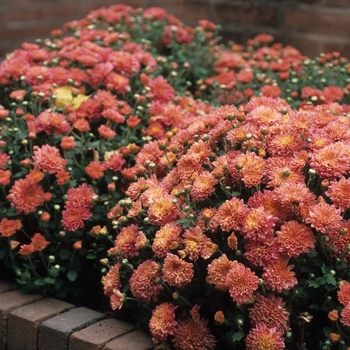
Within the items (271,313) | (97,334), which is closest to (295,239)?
(271,313)

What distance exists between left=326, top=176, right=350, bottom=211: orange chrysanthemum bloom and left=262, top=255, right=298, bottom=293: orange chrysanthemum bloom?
197mm

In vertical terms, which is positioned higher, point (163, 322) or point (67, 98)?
point (67, 98)

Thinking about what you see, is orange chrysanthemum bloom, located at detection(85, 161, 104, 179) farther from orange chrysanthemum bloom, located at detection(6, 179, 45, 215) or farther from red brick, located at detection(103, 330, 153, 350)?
red brick, located at detection(103, 330, 153, 350)

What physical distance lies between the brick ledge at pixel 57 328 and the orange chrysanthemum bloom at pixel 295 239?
0.51 meters

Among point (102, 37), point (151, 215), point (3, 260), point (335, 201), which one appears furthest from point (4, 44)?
point (335, 201)

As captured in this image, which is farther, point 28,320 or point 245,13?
point 245,13

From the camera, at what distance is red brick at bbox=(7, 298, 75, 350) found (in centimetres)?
224

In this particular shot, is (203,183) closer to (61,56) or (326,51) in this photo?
(61,56)

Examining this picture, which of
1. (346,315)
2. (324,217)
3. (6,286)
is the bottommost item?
(6,286)

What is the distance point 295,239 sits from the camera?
180 cm

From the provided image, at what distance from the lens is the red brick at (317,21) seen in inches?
153

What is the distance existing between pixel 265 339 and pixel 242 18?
281 cm

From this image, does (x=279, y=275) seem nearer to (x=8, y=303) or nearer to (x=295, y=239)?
(x=295, y=239)

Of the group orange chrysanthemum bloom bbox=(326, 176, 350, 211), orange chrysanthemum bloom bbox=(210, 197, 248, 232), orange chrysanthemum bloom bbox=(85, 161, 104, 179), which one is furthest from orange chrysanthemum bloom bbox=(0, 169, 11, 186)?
orange chrysanthemum bloom bbox=(326, 176, 350, 211)
